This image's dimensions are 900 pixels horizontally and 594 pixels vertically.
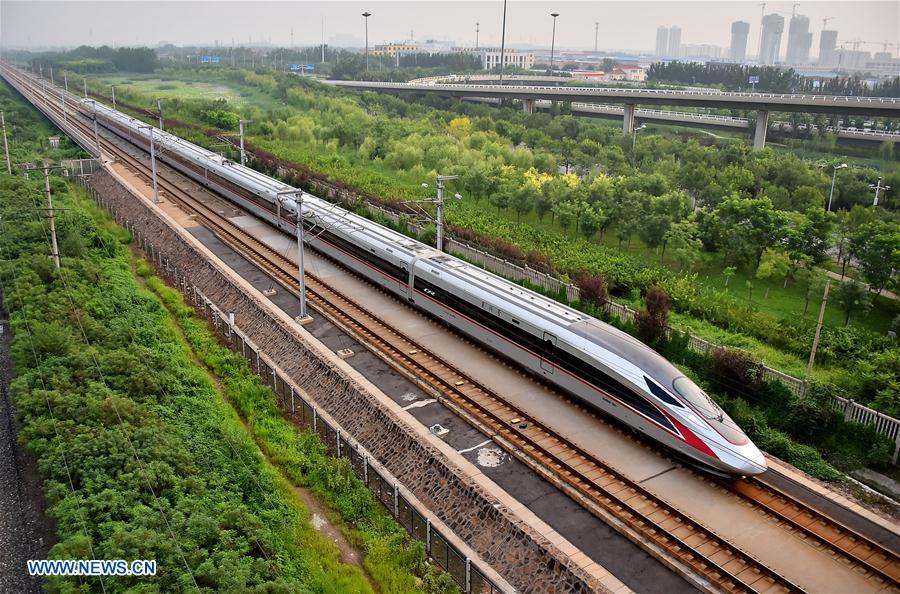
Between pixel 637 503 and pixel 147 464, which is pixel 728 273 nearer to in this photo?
pixel 637 503

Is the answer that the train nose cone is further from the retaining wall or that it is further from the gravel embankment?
the gravel embankment

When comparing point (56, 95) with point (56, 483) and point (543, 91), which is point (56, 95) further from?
point (56, 483)

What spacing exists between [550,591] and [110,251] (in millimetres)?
29813

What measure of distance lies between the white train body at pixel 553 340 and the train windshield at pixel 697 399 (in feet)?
0.12

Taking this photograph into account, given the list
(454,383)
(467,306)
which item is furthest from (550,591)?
(467,306)

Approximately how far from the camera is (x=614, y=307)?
28.9 m

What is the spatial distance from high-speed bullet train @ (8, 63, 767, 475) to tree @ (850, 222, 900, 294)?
51.2 ft

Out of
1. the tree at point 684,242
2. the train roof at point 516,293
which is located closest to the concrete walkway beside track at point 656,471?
the train roof at point 516,293

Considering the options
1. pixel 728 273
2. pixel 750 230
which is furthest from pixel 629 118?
pixel 728 273

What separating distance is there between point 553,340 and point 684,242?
53.9 ft

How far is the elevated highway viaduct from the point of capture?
211 ft

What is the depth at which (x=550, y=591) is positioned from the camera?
48.4 ft

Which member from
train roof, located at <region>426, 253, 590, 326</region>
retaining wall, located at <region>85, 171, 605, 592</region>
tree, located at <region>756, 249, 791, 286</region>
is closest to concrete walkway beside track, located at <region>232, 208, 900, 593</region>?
train roof, located at <region>426, 253, 590, 326</region>

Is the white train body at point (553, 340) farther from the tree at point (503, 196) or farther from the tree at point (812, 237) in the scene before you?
the tree at point (812, 237)
